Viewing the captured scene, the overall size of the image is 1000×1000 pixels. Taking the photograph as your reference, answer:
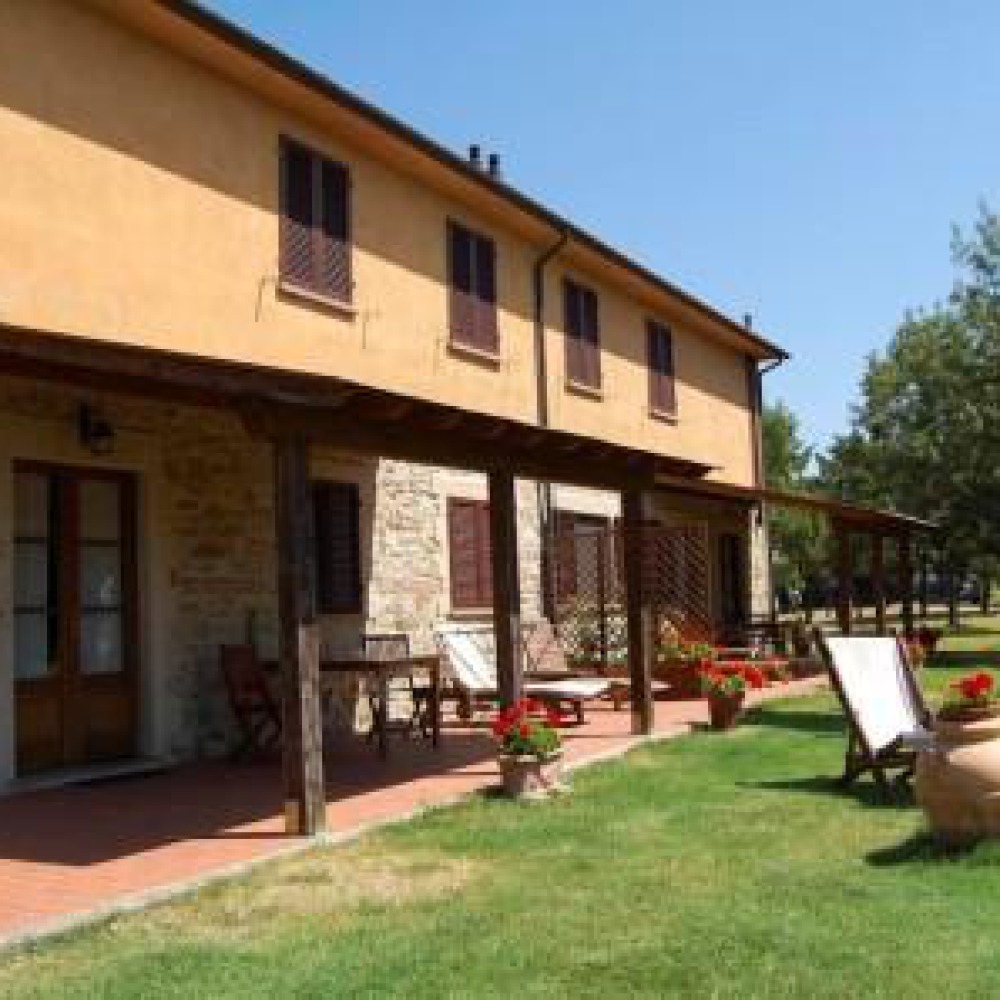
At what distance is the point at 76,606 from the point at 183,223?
2.97m

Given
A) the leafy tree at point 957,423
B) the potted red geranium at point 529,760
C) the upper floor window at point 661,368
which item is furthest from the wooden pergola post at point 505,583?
the leafy tree at point 957,423

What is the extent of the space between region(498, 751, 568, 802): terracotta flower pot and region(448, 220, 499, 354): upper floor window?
6315 mm

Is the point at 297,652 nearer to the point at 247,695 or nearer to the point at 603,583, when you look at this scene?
the point at 247,695

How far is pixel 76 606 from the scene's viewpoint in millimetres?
9695

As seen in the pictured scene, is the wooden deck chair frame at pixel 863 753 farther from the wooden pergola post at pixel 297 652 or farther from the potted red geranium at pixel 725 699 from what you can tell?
the potted red geranium at pixel 725 699

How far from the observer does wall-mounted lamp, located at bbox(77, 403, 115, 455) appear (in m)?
9.58

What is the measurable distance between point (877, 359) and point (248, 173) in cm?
3017

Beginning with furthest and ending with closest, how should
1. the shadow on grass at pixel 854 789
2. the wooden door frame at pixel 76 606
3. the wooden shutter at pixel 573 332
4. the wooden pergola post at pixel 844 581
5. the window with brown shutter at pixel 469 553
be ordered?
1. the wooden pergola post at pixel 844 581
2. the wooden shutter at pixel 573 332
3. the window with brown shutter at pixel 469 553
4. the wooden door frame at pixel 76 606
5. the shadow on grass at pixel 854 789

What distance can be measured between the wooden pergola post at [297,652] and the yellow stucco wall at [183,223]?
7.62ft

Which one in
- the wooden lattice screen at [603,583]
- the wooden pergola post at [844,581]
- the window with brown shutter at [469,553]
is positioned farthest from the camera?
the wooden pergola post at [844,581]

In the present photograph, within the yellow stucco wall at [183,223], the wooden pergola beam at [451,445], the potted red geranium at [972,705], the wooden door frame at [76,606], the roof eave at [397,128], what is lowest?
the potted red geranium at [972,705]

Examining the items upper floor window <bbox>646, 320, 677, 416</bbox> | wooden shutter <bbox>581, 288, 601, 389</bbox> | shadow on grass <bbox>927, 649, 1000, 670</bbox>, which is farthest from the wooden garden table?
shadow on grass <bbox>927, 649, 1000, 670</bbox>

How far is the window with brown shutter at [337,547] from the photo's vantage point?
482 inches

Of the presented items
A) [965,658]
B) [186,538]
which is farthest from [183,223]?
[965,658]
